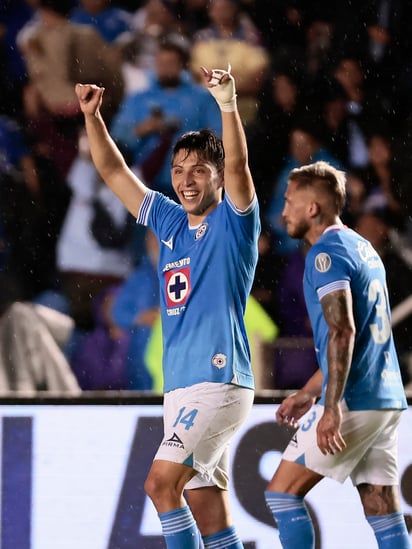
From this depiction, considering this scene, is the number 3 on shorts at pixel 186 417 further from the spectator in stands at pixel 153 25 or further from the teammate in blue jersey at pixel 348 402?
the spectator in stands at pixel 153 25

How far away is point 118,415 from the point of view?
482 cm

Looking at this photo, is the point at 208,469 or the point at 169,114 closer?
the point at 208,469

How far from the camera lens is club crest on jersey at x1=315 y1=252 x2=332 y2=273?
342cm

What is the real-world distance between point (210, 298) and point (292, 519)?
78 centimetres

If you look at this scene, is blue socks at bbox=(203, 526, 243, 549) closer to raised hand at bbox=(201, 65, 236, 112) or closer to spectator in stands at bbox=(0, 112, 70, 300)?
raised hand at bbox=(201, 65, 236, 112)

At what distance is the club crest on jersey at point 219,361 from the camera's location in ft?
11.2

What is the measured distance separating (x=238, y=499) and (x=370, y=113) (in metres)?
2.27

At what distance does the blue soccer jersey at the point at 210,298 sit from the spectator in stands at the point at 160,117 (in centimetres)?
214

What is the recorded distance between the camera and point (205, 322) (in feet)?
11.3

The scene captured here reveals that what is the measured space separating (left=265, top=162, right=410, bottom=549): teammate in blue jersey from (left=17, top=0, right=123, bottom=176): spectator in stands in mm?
2521

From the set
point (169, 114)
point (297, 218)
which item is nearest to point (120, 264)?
point (169, 114)

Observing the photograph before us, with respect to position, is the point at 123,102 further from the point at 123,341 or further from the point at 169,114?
the point at 123,341

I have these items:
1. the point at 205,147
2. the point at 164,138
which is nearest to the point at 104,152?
the point at 205,147

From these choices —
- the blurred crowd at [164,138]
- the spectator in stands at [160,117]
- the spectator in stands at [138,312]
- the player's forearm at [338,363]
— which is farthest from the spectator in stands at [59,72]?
the player's forearm at [338,363]
